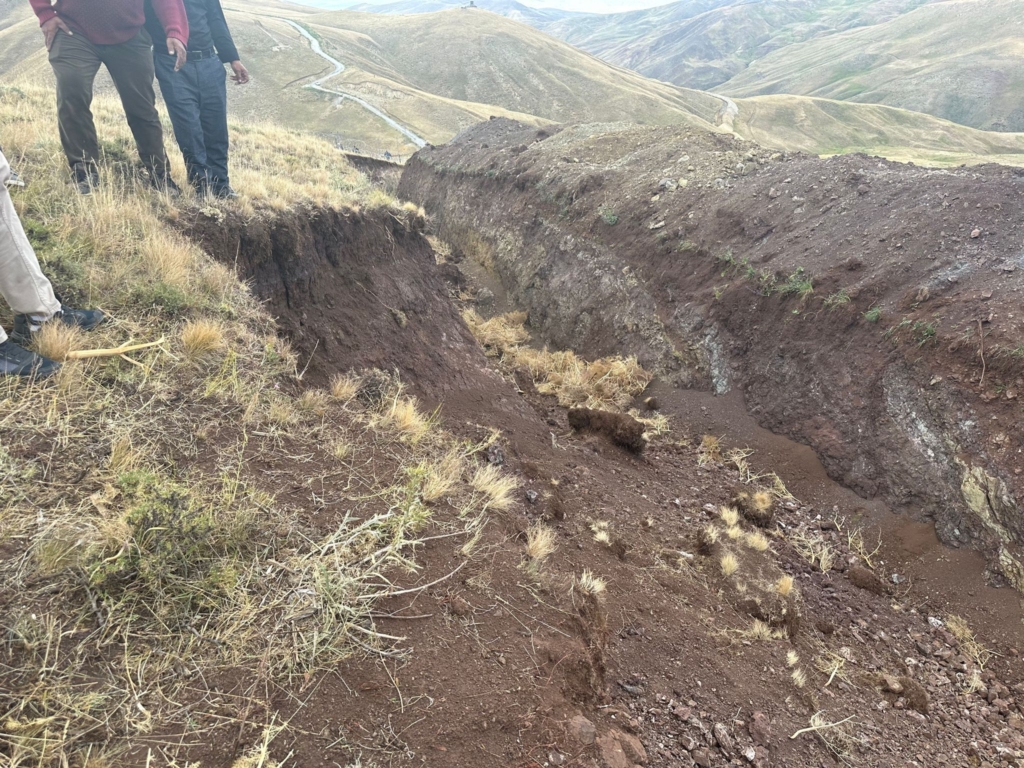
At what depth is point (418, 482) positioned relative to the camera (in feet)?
11.0

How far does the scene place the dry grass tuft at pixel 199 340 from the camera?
3.72 m

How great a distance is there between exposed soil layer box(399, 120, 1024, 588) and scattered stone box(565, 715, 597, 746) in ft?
16.8

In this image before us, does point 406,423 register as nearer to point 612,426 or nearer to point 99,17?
point 612,426

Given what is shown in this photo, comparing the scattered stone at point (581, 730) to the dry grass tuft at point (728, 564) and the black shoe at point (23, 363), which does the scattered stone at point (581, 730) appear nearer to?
the dry grass tuft at point (728, 564)

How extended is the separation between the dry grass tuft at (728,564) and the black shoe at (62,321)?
549 cm

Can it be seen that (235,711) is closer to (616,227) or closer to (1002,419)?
(1002,419)

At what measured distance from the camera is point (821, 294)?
7559 millimetres

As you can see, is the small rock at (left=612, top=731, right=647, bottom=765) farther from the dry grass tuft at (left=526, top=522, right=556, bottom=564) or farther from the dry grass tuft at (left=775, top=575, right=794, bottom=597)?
the dry grass tuft at (left=775, top=575, right=794, bottom=597)

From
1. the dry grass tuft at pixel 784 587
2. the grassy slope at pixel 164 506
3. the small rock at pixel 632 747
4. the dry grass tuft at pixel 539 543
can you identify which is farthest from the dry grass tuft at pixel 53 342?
the dry grass tuft at pixel 784 587

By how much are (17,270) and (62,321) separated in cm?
42

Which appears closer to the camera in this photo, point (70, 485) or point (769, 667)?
point (70, 485)

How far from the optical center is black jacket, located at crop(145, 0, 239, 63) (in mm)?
5363

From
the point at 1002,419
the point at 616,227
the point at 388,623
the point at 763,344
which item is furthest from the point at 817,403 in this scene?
the point at 388,623

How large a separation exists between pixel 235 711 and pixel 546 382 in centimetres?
728
